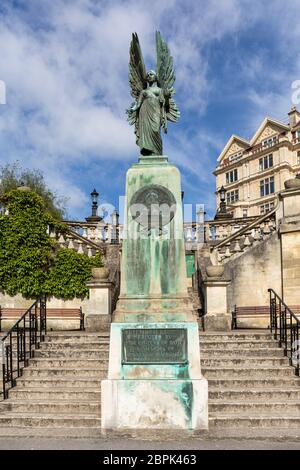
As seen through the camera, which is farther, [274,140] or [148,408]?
[274,140]

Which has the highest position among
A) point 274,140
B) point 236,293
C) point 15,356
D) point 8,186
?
point 274,140

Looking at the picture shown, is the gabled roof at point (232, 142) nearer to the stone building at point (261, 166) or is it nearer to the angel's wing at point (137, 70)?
the stone building at point (261, 166)

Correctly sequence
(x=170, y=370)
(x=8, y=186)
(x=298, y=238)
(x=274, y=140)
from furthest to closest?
(x=274, y=140), (x=8, y=186), (x=298, y=238), (x=170, y=370)

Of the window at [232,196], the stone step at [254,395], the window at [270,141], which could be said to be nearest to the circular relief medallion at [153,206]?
the stone step at [254,395]

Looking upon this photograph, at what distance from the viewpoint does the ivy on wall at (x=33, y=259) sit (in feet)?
55.5

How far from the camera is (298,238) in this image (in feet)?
51.6

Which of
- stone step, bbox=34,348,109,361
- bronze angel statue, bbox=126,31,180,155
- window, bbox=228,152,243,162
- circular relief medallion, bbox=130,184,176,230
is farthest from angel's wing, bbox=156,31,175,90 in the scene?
window, bbox=228,152,243,162

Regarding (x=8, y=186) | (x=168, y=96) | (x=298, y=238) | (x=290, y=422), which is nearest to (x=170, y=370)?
(x=290, y=422)

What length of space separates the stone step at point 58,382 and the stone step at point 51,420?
0.96m

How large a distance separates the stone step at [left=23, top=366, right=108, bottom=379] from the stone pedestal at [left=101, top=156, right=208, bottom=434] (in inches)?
72.7

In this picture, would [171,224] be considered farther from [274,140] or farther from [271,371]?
[274,140]

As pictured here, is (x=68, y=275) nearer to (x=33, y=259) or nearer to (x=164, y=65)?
(x=33, y=259)

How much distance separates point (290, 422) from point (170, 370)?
205 cm

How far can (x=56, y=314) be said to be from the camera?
52.5ft
